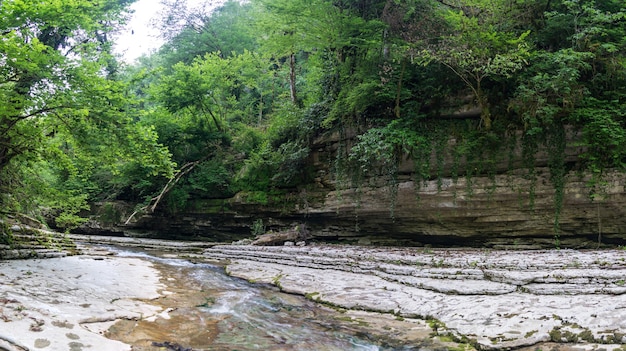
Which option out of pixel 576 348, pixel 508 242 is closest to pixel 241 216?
pixel 508 242

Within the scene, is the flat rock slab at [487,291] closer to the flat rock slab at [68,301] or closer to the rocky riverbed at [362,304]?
the rocky riverbed at [362,304]

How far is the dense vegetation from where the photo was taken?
875 cm

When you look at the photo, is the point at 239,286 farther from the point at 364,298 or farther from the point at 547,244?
the point at 547,244

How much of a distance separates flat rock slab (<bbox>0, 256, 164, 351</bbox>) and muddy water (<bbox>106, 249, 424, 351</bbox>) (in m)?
0.37

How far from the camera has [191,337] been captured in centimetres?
554

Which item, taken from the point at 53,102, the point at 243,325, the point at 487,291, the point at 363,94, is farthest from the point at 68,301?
the point at 363,94

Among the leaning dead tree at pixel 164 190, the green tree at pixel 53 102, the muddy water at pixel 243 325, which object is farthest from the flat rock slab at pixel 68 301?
the leaning dead tree at pixel 164 190

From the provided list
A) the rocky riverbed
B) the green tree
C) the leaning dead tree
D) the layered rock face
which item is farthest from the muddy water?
the leaning dead tree

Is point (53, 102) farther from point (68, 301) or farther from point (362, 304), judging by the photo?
point (362, 304)

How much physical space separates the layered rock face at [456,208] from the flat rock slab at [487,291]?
3.37 m

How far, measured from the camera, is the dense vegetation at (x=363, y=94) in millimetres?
8750

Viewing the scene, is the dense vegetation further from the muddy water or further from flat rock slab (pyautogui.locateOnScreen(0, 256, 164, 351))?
the muddy water

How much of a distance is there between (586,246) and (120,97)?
1364 centimetres

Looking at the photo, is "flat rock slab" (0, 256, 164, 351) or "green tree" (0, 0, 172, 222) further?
"green tree" (0, 0, 172, 222)
